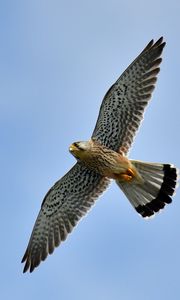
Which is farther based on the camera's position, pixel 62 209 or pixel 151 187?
pixel 62 209

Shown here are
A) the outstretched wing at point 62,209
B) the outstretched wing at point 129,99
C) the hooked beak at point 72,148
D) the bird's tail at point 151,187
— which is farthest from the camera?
the outstretched wing at point 62,209

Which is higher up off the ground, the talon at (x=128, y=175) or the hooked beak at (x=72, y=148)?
the hooked beak at (x=72, y=148)

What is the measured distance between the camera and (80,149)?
42.1ft

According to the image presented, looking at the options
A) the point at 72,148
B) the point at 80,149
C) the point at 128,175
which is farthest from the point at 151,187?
the point at 72,148

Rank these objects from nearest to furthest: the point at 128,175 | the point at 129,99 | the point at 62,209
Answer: the point at 128,175 → the point at 129,99 → the point at 62,209

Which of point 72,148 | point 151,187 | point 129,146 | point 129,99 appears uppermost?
point 129,99

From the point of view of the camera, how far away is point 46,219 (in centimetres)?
1409

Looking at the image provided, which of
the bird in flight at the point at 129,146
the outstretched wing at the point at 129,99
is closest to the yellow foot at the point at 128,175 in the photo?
the bird in flight at the point at 129,146

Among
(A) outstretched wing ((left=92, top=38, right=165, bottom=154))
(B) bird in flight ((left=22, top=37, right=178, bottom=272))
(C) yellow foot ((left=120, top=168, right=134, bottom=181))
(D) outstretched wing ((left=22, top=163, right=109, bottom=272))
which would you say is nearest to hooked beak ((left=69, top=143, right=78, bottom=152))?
(B) bird in flight ((left=22, top=37, right=178, bottom=272))

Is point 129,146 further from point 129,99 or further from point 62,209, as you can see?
point 62,209

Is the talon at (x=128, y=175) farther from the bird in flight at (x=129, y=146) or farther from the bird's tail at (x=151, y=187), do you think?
the bird's tail at (x=151, y=187)

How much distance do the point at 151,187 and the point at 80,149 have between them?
1.47 metres

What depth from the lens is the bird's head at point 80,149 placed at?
12.8m

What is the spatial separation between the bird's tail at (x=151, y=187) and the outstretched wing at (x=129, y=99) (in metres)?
0.58
